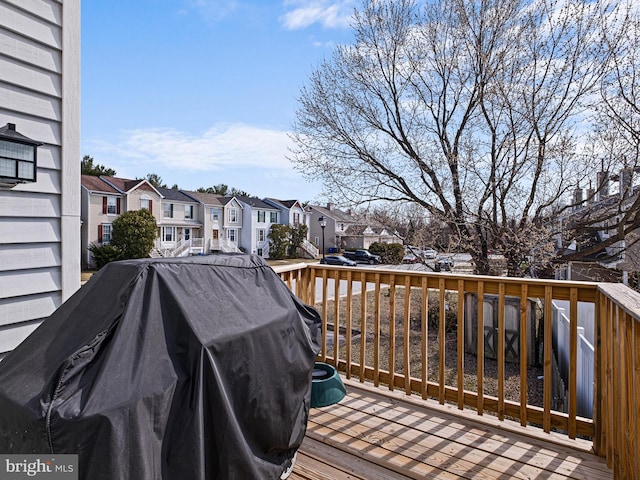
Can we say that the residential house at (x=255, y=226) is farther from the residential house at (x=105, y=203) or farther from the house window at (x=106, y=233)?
the house window at (x=106, y=233)

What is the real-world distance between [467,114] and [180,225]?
1968 cm

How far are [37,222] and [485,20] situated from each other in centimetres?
652

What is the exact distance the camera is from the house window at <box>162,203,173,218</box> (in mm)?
22034

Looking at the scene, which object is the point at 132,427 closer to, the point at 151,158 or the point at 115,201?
the point at 115,201

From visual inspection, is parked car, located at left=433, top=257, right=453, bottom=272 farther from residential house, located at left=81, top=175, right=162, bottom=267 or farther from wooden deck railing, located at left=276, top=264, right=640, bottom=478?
residential house, located at left=81, top=175, right=162, bottom=267

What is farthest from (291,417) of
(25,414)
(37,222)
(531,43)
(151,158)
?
(151,158)

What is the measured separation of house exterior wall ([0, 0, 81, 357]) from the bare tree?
4656 millimetres

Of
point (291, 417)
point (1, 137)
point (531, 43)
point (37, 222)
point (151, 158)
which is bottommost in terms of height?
point (291, 417)

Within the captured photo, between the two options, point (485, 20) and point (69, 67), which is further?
point (485, 20)

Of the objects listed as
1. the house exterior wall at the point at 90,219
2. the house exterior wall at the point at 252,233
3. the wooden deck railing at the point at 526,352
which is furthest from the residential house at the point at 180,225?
the wooden deck railing at the point at 526,352

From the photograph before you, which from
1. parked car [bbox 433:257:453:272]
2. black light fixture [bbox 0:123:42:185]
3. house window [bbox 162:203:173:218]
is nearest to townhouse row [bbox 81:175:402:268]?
house window [bbox 162:203:173:218]

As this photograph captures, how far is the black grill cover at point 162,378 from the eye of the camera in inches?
36.1

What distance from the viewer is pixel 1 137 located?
1970 millimetres

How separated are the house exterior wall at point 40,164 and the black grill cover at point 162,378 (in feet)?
4.25
